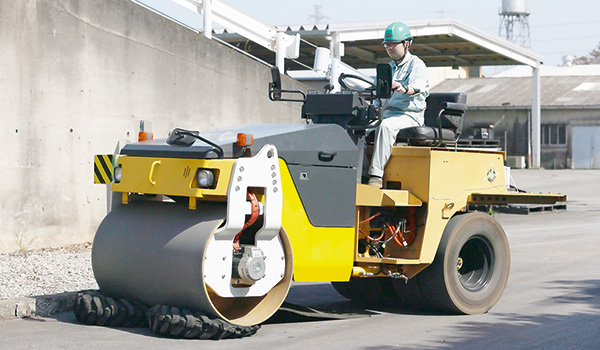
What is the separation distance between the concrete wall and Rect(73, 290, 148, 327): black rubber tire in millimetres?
3816

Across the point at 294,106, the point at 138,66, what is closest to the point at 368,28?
the point at 294,106

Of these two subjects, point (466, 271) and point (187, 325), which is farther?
point (466, 271)

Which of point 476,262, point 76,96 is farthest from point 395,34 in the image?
point 76,96

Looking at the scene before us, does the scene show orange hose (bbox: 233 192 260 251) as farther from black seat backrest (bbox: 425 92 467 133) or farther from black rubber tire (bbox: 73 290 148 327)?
black seat backrest (bbox: 425 92 467 133)

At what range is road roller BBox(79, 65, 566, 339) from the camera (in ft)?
21.9

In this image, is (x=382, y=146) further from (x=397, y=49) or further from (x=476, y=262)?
(x=476, y=262)

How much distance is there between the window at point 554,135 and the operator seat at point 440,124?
35949 mm

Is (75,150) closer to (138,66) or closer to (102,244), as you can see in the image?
(138,66)

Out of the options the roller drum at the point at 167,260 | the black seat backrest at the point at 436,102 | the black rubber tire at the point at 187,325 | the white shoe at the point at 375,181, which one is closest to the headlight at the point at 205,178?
the roller drum at the point at 167,260

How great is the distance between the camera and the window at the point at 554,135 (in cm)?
4353

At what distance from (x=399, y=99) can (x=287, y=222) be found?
77.3 inches

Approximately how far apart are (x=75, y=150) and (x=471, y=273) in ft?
18.1

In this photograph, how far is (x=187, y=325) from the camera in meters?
6.56

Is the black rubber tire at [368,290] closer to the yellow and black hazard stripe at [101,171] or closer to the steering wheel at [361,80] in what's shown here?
the steering wheel at [361,80]
